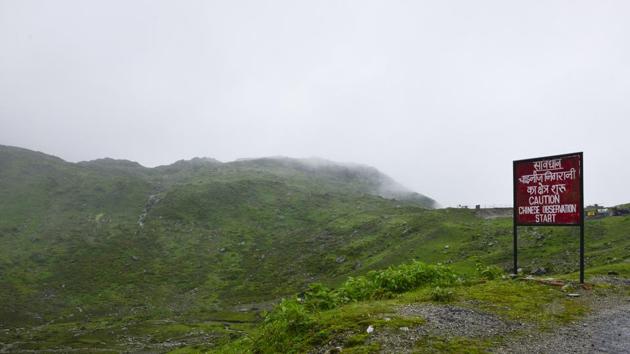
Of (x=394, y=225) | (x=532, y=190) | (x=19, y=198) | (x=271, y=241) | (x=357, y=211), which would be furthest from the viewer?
(x=19, y=198)

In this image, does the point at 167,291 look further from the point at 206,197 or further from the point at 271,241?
the point at 206,197

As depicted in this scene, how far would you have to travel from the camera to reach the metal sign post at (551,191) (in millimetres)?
21828

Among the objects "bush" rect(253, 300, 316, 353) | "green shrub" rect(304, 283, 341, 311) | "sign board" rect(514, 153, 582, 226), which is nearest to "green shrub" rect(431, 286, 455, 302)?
"green shrub" rect(304, 283, 341, 311)

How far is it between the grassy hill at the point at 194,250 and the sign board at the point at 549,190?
12.9 meters

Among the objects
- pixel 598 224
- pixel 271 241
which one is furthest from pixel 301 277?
pixel 598 224

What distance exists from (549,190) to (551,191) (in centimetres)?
11

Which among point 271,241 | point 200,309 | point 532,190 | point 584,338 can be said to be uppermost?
point 532,190

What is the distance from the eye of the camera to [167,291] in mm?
107938

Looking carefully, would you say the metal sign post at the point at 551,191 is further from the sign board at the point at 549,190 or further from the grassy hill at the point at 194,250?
the grassy hill at the point at 194,250

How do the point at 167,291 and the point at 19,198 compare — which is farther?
the point at 19,198

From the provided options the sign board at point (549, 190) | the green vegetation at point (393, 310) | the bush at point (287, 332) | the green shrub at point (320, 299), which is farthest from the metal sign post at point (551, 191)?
the bush at point (287, 332)

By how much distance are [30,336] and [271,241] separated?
79.0 m

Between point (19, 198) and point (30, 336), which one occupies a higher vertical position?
point (19, 198)

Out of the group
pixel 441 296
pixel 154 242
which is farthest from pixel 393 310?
pixel 154 242
